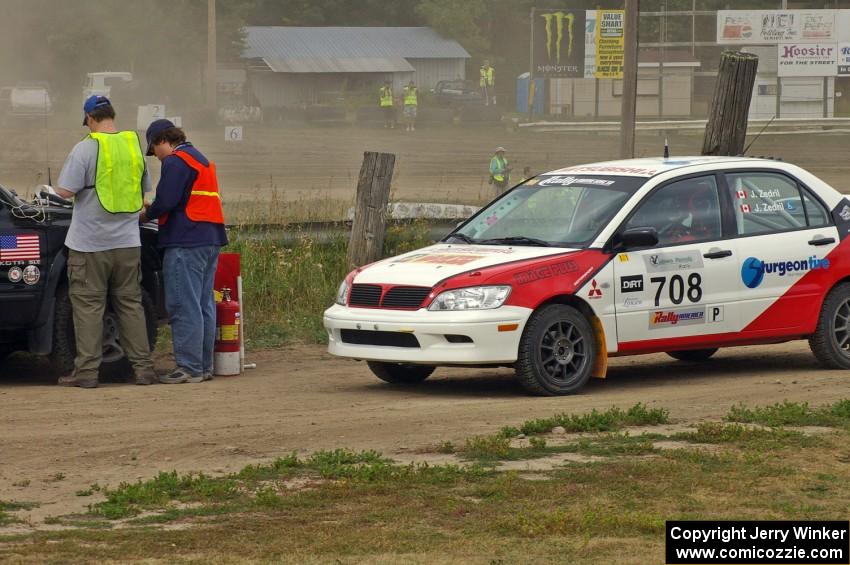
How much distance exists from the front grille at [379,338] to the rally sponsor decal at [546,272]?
80cm

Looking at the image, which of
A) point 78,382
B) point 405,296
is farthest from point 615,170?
point 78,382

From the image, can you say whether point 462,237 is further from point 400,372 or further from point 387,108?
point 387,108

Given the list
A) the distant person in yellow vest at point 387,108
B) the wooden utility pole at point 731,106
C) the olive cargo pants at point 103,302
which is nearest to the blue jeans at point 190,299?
the olive cargo pants at point 103,302

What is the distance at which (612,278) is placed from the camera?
400 inches

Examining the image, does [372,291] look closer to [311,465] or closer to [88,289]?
[88,289]

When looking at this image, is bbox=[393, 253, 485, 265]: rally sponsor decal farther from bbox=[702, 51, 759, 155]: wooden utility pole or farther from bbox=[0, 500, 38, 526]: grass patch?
bbox=[702, 51, 759, 155]: wooden utility pole

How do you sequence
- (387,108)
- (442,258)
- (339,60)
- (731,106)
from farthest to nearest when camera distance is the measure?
1. (339,60)
2. (387,108)
3. (731,106)
4. (442,258)

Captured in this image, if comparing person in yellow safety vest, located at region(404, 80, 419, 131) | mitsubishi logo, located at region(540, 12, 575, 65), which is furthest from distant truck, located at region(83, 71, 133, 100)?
mitsubishi logo, located at region(540, 12, 575, 65)

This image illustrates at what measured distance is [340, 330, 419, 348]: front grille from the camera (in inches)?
388

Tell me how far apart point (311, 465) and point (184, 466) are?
2.20 ft

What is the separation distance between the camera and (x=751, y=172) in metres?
11.1

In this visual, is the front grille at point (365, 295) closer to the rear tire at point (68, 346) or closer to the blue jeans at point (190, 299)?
the blue jeans at point (190, 299)

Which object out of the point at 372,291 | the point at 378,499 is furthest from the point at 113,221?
the point at 378,499

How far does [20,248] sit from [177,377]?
1441 millimetres
